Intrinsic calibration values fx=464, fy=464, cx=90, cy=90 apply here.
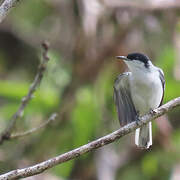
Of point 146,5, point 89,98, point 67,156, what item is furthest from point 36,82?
point 146,5

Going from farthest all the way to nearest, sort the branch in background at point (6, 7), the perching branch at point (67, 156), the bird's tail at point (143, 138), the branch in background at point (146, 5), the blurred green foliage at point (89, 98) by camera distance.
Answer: the branch in background at point (146, 5) → the blurred green foliage at point (89, 98) → the bird's tail at point (143, 138) → the perching branch at point (67, 156) → the branch in background at point (6, 7)

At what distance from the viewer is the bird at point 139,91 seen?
13.3ft

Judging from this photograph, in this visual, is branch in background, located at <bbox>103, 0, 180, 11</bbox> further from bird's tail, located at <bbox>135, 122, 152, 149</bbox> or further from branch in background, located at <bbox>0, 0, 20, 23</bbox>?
branch in background, located at <bbox>0, 0, 20, 23</bbox>

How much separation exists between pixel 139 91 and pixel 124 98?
31 cm

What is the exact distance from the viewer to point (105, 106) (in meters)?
5.39

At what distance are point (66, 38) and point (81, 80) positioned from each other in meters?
1.47

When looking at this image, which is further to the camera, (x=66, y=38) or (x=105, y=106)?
(x=66, y=38)

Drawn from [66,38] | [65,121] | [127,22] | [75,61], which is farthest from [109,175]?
[66,38]

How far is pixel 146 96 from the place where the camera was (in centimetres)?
412

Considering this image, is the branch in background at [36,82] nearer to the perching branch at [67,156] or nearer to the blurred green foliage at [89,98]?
the perching branch at [67,156]

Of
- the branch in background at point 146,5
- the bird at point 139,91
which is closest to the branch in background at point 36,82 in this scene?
the bird at point 139,91

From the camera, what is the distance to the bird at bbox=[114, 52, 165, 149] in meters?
4.06

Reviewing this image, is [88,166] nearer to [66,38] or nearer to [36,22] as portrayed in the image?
[66,38]

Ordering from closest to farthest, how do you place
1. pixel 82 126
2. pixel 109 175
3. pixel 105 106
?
pixel 109 175, pixel 82 126, pixel 105 106
